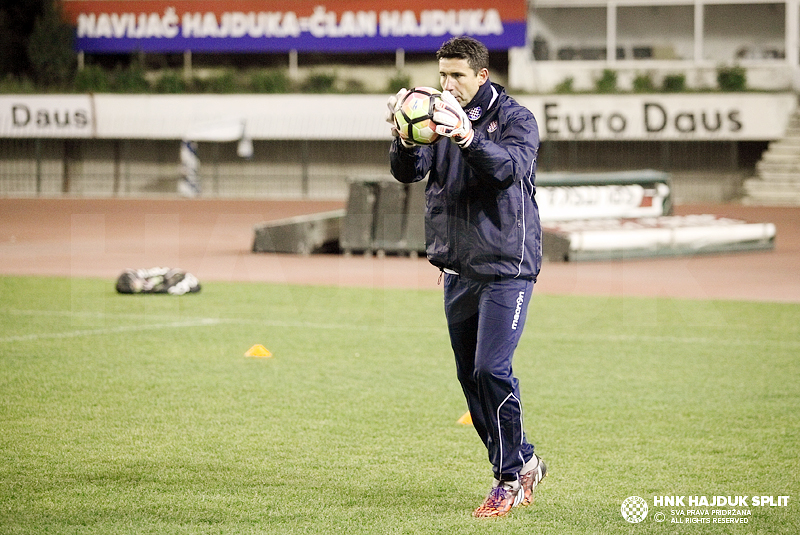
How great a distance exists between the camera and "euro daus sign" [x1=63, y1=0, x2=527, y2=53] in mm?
34750

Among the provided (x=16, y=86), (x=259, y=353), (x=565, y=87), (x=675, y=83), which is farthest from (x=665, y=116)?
(x=259, y=353)

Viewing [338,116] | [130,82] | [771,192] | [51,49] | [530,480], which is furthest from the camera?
[51,49]

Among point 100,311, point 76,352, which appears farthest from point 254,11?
point 76,352

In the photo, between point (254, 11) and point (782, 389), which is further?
point (254, 11)

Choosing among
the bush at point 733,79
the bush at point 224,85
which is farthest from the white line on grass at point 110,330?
the bush at point 733,79

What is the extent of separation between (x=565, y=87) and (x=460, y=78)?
98.8 ft

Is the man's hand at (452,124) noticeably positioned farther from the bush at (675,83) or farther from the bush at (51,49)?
the bush at (51,49)

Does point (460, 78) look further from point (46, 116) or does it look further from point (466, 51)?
point (46, 116)

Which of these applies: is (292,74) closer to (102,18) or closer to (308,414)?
(102,18)

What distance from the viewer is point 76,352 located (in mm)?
9398

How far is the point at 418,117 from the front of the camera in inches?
180

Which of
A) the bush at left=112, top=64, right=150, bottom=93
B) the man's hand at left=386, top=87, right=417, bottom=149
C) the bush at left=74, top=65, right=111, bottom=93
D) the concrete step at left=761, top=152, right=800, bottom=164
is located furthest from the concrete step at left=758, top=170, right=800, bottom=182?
the man's hand at left=386, top=87, right=417, bottom=149

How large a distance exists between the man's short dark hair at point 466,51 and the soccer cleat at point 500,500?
2.04 m

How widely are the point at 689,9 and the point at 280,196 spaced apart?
16830 millimetres
